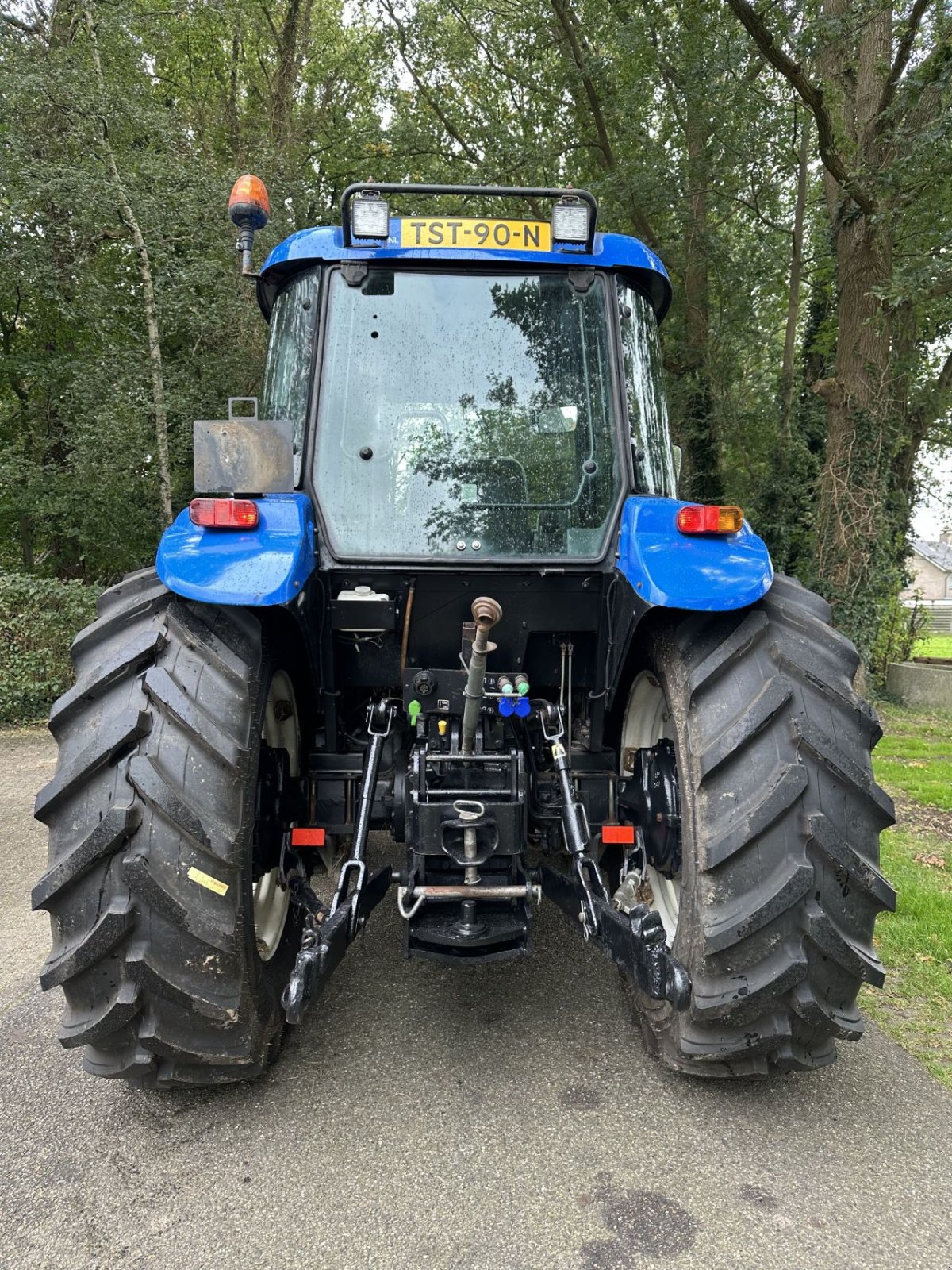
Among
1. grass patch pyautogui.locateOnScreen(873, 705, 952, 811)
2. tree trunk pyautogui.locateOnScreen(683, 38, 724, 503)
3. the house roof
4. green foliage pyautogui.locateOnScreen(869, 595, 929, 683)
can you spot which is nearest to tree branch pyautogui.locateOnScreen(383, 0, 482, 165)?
tree trunk pyautogui.locateOnScreen(683, 38, 724, 503)

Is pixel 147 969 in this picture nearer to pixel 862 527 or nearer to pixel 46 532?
pixel 862 527

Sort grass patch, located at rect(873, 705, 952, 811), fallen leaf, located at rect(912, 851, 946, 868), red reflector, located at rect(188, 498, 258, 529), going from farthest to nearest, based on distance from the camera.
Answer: grass patch, located at rect(873, 705, 952, 811) < fallen leaf, located at rect(912, 851, 946, 868) < red reflector, located at rect(188, 498, 258, 529)

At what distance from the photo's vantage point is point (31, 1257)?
1836mm

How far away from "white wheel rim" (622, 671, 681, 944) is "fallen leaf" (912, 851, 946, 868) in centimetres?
266

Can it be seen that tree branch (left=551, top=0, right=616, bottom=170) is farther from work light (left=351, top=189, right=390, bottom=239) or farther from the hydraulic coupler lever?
the hydraulic coupler lever

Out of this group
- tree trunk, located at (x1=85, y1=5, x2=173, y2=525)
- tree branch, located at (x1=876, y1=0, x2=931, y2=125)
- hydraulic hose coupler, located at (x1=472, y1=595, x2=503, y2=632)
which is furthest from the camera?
tree trunk, located at (x1=85, y1=5, x2=173, y2=525)

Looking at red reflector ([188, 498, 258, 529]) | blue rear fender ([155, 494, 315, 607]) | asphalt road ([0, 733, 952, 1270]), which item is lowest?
asphalt road ([0, 733, 952, 1270])

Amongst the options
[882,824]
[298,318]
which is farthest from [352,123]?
[882,824]

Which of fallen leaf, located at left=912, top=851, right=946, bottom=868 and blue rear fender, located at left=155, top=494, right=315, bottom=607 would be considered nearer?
blue rear fender, located at left=155, top=494, right=315, bottom=607

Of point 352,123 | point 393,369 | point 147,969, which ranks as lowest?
point 147,969

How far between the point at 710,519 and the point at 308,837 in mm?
1639

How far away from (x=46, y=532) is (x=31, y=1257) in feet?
33.7

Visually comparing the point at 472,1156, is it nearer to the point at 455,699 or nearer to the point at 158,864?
the point at 158,864

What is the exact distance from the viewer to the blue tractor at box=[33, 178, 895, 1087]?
208 cm
